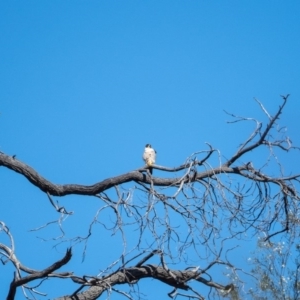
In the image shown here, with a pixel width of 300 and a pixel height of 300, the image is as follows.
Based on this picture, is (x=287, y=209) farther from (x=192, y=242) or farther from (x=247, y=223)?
(x=192, y=242)

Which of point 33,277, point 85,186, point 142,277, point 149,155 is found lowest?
point 33,277

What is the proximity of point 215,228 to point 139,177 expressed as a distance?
2.66ft

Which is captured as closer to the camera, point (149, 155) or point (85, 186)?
point (85, 186)

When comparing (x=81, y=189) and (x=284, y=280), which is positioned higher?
(x=284, y=280)

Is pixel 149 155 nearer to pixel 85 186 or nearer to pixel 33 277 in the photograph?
pixel 85 186

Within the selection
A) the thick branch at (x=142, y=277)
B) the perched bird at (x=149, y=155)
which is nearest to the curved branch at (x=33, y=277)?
the thick branch at (x=142, y=277)

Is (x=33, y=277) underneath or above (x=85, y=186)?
underneath

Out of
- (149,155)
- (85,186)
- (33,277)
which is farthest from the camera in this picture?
(149,155)

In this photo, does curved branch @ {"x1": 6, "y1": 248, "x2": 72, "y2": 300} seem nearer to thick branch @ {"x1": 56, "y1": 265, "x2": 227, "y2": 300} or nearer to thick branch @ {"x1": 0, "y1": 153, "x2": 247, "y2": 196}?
thick branch @ {"x1": 56, "y1": 265, "x2": 227, "y2": 300}

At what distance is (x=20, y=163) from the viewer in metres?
5.62

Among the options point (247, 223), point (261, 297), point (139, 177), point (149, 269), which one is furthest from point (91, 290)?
point (261, 297)

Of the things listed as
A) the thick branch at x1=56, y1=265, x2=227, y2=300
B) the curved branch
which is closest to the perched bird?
the thick branch at x1=56, y1=265, x2=227, y2=300

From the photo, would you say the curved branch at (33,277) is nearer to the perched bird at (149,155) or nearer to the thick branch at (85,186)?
the thick branch at (85,186)

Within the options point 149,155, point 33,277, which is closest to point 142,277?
point 33,277
